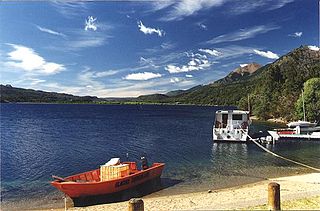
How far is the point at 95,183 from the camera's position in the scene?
19766mm

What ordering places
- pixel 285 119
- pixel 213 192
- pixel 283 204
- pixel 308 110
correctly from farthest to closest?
1. pixel 285 119
2. pixel 308 110
3. pixel 213 192
4. pixel 283 204

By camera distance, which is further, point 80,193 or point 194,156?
point 194,156

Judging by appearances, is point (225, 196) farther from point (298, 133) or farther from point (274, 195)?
point (298, 133)

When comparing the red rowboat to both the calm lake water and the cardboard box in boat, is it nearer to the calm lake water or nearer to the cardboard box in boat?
the cardboard box in boat

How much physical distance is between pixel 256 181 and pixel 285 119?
63350mm

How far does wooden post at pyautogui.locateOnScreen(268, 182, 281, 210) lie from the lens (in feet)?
36.6

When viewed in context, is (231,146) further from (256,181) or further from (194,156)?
(256,181)

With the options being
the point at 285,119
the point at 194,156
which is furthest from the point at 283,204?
the point at 285,119

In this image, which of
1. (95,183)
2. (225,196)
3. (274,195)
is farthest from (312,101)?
(274,195)

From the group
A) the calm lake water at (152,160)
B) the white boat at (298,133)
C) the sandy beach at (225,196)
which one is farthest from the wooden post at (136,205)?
Answer: the white boat at (298,133)

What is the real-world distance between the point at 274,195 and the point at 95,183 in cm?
1179

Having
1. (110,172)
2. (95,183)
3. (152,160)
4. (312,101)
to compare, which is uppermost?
(312,101)

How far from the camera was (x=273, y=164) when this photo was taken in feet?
105

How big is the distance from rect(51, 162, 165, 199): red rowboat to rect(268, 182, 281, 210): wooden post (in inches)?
450
